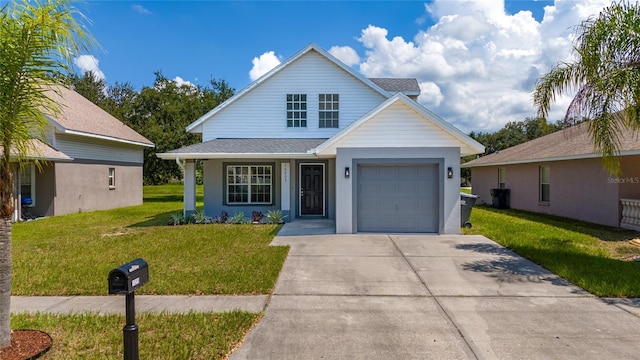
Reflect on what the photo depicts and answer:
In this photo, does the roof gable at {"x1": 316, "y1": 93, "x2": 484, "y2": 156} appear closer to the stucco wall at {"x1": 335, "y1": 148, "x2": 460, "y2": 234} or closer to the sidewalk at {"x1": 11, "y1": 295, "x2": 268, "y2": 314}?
the stucco wall at {"x1": 335, "y1": 148, "x2": 460, "y2": 234}

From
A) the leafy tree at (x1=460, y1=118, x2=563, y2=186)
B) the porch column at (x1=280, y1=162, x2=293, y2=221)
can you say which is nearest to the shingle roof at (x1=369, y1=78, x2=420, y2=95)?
the porch column at (x1=280, y1=162, x2=293, y2=221)

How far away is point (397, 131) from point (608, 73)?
17.4ft

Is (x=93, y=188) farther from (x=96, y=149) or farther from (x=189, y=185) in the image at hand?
(x=189, y=185)

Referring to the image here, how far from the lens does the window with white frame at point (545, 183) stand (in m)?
16.8

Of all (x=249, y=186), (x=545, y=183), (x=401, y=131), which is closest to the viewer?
(x=401, y=131)

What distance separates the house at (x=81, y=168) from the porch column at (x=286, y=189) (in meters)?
8.49

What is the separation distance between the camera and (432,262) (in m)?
8.27

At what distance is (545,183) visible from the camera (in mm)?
17094

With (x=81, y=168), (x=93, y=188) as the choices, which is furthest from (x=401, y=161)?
(x=93, y=188)

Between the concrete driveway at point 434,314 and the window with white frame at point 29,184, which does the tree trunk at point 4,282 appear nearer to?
the concrete driveway at point 434,314

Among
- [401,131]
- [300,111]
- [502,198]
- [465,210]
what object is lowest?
[465,210]

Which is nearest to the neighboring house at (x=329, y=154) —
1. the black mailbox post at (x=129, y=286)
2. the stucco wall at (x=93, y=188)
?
the stucco wall at (x=93, y=188)

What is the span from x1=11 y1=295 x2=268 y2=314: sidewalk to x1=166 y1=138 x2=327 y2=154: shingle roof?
806cm

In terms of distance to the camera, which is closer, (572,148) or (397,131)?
(397,131)
